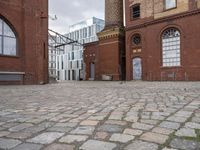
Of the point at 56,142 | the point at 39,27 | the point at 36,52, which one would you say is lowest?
the point at 56,142

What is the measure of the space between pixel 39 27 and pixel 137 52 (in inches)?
468

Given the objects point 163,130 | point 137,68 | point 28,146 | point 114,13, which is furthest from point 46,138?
point 114,13

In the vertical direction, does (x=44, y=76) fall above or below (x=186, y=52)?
below

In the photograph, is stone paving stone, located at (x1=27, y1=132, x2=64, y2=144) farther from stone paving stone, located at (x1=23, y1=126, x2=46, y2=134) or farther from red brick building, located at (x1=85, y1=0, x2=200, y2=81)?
red brick building, located at (x1=85, y1=0, x2=200, y2=81)

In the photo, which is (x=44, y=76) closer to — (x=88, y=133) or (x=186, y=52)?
(x=186, y=52)

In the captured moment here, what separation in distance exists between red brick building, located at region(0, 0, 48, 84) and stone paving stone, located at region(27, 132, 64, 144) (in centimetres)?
1448

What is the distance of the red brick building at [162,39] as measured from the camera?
2184 centimetres

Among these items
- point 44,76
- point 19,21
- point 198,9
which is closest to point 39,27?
point 19,21

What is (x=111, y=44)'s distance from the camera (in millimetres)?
30281

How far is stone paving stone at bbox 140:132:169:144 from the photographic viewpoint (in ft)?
8.51

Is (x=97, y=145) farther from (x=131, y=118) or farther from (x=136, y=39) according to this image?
(x=136, y=39)

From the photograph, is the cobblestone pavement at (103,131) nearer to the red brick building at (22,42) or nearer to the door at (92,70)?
the red brick building at (22,42)

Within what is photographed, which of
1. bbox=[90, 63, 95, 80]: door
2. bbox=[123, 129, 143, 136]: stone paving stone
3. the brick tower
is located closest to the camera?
bbox=[123, 129, 143, 136]: stone paving stone

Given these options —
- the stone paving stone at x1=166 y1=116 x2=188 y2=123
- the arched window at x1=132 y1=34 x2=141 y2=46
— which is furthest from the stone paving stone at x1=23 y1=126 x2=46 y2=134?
the arched window at x1=132 y1=34 x2=141 y2=46
